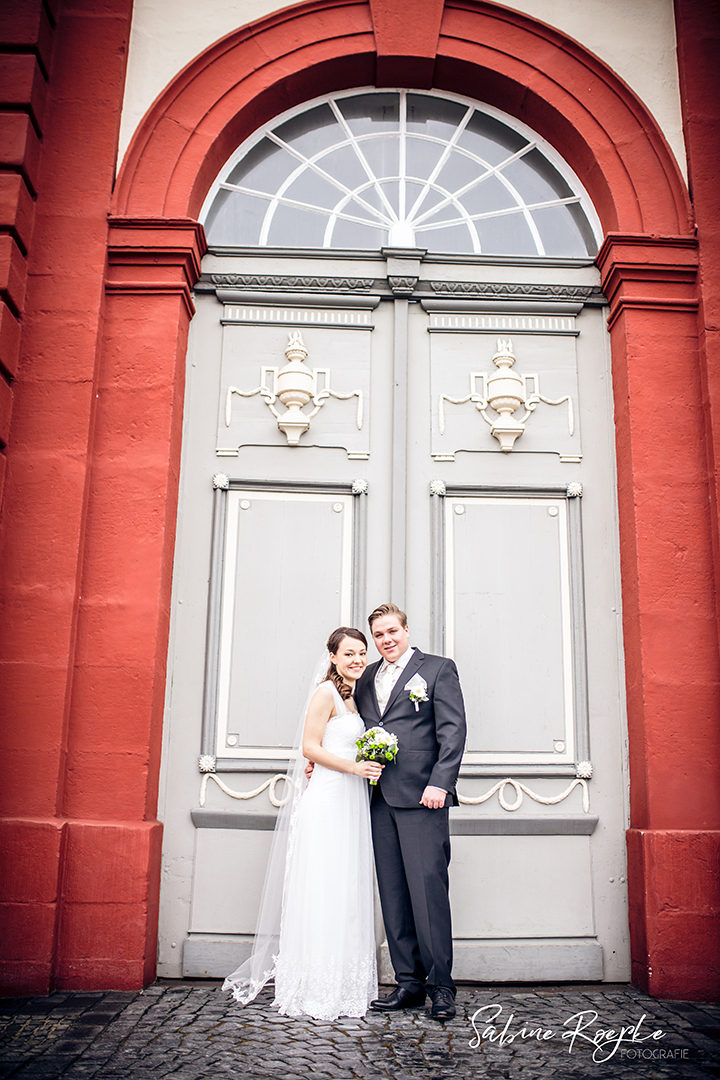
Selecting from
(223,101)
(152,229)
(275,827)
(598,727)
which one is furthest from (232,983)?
(223,101)

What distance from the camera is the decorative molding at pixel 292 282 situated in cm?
561

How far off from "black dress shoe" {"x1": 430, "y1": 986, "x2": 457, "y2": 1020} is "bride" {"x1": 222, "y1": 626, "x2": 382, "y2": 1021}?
0.31m

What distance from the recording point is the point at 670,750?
189 inches

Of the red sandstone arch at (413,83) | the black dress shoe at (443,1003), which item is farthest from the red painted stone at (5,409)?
the black dress shoe at (443,1003)

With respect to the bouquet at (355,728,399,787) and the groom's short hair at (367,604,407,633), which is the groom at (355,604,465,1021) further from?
the bouquet at (355,728,399,787)

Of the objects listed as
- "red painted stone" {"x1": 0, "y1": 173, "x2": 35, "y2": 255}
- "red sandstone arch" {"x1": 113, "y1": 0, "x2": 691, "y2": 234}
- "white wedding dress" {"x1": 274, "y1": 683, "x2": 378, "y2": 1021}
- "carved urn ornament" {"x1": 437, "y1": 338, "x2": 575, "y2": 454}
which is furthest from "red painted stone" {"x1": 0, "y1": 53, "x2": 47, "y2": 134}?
"white wedding dress" {"x1": 274, "y1": 683, "x2": 378, "y2": 1021}

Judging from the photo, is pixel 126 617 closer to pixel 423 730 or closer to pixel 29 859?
pixel 29 859

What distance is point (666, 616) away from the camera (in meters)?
4.96

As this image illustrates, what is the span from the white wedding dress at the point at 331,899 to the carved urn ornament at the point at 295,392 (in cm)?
176

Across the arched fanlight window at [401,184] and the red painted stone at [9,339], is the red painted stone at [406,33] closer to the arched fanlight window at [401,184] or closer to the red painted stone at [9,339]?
the arched fanlight window at [401,184]

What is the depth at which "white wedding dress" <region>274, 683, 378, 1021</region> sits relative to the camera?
4094 mm

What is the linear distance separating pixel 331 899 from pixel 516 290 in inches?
153

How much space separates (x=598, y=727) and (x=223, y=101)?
4675 millimetres

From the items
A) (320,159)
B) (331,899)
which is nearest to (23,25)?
(320,159)
